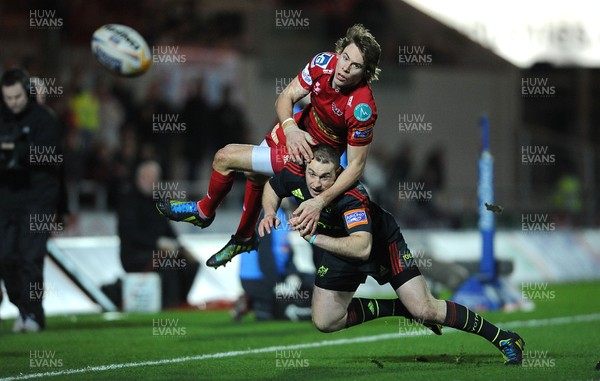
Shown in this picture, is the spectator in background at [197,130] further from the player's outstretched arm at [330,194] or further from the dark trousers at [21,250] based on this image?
the player's outstretched arm at [330,194]

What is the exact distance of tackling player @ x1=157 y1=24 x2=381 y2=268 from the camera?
8.33 meters

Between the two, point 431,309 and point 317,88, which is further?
point 317,88

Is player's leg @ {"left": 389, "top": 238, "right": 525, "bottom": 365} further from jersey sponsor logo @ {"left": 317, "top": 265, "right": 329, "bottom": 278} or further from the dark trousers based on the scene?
the dark trousers

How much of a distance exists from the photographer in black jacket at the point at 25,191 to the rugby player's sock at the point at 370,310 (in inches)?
151

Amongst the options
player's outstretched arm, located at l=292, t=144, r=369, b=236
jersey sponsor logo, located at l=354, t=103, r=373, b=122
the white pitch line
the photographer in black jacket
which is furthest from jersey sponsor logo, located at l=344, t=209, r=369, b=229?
the photographer in black jacket

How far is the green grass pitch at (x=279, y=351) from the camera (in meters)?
8.15

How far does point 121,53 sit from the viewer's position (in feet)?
35.9

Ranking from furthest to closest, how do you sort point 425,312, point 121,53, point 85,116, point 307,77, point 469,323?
point 85,116, point 121,53, point 307,77, point 469,323, point 425,312

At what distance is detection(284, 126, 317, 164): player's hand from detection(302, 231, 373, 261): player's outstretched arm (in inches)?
24.2

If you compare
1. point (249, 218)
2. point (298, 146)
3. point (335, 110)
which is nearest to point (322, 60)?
point (335, 110)

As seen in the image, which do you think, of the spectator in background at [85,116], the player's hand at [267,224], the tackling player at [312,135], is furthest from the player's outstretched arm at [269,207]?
the spectator in background at [85,116]

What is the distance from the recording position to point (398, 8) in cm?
2731

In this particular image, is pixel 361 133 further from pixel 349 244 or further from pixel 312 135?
pixel 349 244

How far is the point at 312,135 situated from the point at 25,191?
3680 millimetres
